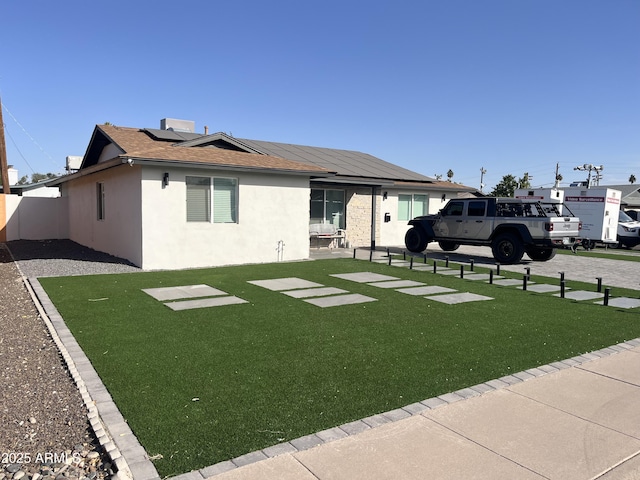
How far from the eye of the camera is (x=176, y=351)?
16.4ft

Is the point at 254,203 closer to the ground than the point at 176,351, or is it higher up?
higher up

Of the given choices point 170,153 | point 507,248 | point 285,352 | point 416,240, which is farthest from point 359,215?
point 285,352

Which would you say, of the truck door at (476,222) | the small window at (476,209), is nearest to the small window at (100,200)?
the truck door at (476,222)

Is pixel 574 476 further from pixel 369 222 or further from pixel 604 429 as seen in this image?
pixel 369 222

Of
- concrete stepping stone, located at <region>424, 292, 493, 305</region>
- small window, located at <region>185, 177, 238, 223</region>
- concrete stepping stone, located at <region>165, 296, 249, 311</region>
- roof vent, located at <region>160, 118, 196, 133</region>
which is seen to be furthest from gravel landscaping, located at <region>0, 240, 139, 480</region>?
roof vent, located at <region>160, 118, 196, 133</region>

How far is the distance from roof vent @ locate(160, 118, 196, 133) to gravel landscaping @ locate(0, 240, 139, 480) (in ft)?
38.3

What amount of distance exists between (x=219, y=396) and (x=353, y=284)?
595 cm

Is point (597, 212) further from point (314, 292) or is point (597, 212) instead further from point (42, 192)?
point (42, 192)

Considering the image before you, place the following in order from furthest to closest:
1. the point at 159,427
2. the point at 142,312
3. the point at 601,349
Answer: the point at 142,312 → the point at 601,349 → the point at 159,427

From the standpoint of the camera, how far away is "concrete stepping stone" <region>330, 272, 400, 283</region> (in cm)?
1018

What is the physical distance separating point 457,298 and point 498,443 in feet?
17.2

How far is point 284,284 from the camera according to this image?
369 inches

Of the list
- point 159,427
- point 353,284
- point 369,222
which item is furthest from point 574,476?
point 369,222

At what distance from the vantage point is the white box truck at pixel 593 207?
2084 centimetres
